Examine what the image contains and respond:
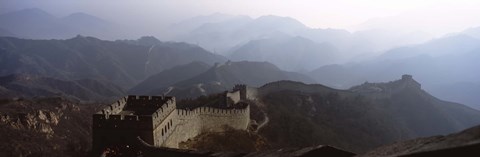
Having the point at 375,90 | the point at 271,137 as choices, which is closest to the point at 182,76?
the point at 375,90

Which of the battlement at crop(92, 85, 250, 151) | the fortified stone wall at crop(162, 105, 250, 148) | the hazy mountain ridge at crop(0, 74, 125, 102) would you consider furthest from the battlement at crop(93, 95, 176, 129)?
the hazy mountain ridge at crop(0, 74, 125, 102)

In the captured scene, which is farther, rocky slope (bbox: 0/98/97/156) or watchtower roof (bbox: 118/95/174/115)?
rocky slope (bbox: 0/98/97/156)

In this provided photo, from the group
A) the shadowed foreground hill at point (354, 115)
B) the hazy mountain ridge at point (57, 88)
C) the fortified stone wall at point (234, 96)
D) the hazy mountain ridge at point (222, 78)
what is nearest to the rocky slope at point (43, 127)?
the fortified stone wall at point (234, 96)

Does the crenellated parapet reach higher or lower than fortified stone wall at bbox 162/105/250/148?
higher

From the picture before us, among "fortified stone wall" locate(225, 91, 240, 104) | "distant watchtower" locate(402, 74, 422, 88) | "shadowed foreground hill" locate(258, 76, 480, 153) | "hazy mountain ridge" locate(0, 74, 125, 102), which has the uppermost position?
"hazy mountain ridge" locate(0, 74, 125, 102)

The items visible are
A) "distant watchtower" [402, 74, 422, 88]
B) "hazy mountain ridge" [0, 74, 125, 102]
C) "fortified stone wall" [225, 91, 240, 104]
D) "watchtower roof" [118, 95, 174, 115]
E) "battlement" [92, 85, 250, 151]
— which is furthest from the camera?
"hazy mountain ridge" [0, 74, 125, 102]

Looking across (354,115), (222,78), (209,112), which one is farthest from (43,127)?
(222,78)

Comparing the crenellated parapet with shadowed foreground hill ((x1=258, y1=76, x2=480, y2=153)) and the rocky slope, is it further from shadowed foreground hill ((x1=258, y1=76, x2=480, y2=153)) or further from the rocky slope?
the rocky slope

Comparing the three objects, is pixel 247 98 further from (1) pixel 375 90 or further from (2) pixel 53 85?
(2) pixel 53 85

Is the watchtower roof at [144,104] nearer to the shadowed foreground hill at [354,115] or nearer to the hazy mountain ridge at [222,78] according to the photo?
the shadowed foreground hill at [354,115]

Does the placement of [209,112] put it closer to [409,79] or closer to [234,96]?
[234,96]
